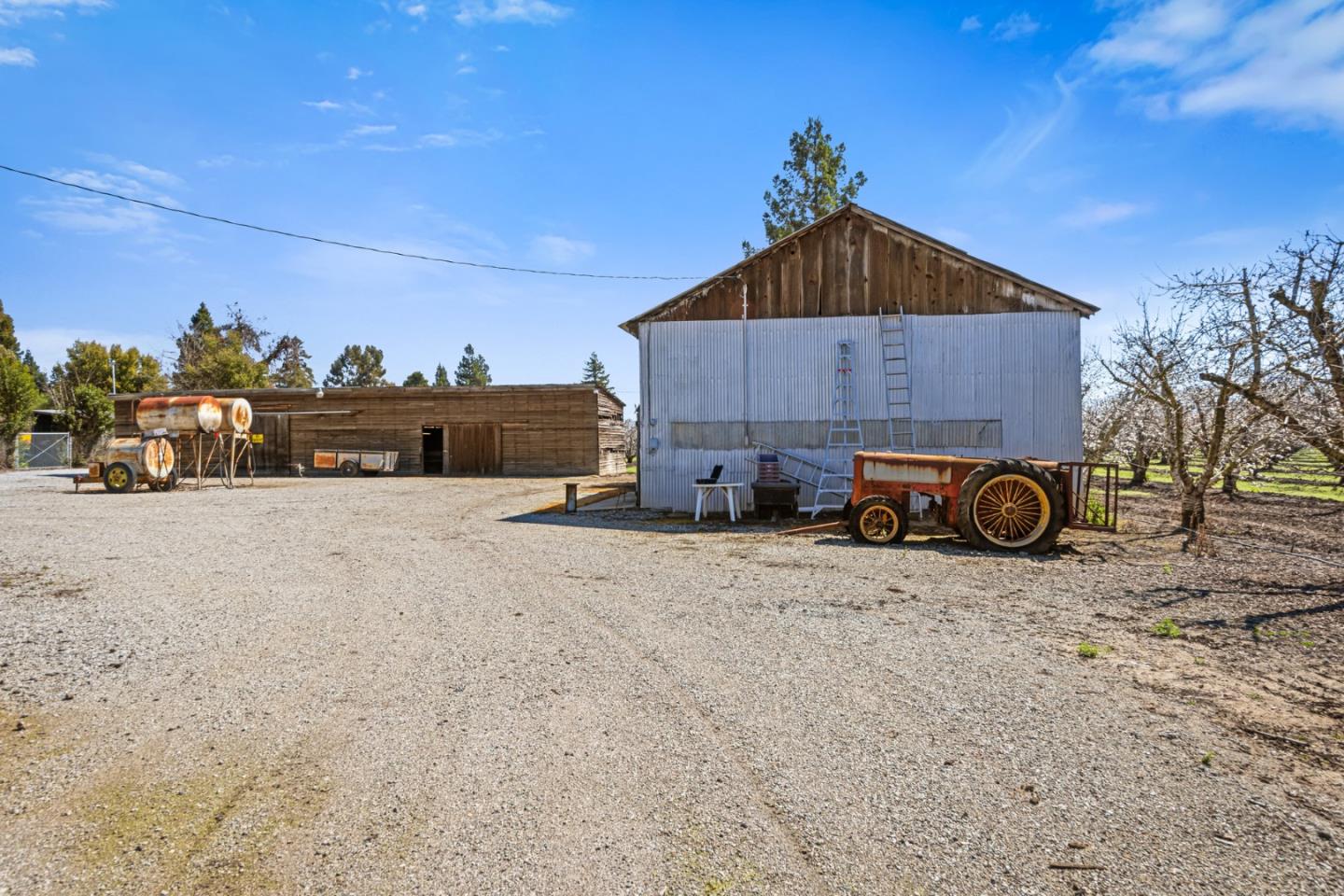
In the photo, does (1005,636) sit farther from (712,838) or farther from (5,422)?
(5,422)

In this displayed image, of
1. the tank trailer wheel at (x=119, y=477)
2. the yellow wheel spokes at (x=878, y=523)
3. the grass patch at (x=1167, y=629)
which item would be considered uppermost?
the tank trailer wheel at (x=119, y=477)

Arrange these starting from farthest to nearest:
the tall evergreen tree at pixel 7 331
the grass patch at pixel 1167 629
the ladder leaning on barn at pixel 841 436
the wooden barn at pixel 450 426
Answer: the tall evergreen tree at pixel 7 331, the wooden barn at pixel 450 426, the ladder leaning on barn at pixel 841 436, the grass patch at pixel 1167 629

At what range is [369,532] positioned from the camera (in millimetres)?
12859

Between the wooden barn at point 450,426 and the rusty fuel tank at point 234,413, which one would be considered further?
the wooden barn at point 450,426

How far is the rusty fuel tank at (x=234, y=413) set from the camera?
965 inches

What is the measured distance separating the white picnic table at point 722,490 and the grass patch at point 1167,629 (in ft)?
27.9

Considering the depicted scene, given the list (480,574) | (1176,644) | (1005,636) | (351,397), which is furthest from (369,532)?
(351,397)

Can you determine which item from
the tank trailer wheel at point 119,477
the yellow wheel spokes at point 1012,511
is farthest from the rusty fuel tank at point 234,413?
the yellow wheel spokes at point 1012,511

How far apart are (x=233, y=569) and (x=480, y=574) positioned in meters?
3.39

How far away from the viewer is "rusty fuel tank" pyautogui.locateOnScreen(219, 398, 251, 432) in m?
24.5

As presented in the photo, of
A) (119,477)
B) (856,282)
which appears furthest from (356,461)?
(856,282)

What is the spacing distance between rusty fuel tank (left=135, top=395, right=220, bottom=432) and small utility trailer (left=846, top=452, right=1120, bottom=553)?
881 inches

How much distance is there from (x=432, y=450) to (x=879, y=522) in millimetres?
27710

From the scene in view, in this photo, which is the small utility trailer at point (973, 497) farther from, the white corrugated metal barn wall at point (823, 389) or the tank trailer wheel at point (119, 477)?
the tank trailer wheel at point (119, 477)
